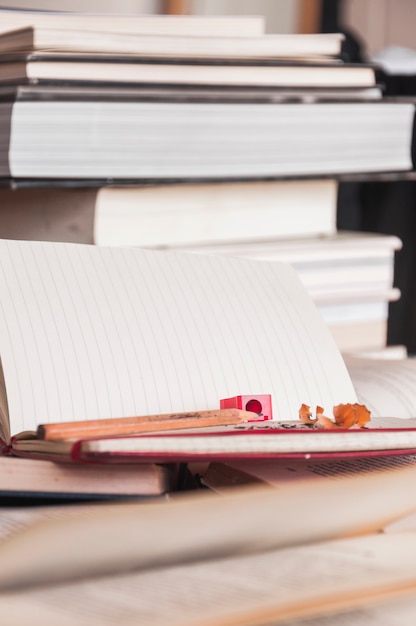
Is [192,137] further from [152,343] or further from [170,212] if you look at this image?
[152,343]

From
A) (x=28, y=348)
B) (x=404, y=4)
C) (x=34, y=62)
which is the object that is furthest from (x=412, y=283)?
(x=28, y=348)

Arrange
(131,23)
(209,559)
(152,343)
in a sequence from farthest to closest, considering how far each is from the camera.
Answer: (131,23) → (152,343) → (209,559)

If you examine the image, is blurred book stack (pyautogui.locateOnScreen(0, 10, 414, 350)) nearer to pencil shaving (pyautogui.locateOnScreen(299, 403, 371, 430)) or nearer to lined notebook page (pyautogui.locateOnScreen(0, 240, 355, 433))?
lined notebook page (pyautogui.locateOnScreen(0, 240, 355, 433))

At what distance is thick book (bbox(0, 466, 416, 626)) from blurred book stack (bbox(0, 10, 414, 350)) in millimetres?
325

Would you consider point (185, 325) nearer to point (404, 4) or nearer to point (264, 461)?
point (264, 461)

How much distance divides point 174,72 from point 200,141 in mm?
48

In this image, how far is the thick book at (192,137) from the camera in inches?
21.9

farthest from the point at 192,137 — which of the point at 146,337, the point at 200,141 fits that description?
the point at 146,337

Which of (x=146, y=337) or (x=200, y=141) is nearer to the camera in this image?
(x=146, y=337)

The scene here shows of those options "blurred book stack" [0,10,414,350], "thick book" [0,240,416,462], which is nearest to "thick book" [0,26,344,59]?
"blurred book stack" [0,10,414,350]

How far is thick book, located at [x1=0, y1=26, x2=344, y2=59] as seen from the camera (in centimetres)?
56

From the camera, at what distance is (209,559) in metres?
0.28

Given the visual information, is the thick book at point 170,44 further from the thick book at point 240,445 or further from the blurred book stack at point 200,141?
the thick book at point 240,445

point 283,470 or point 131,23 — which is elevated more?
point 131,23
